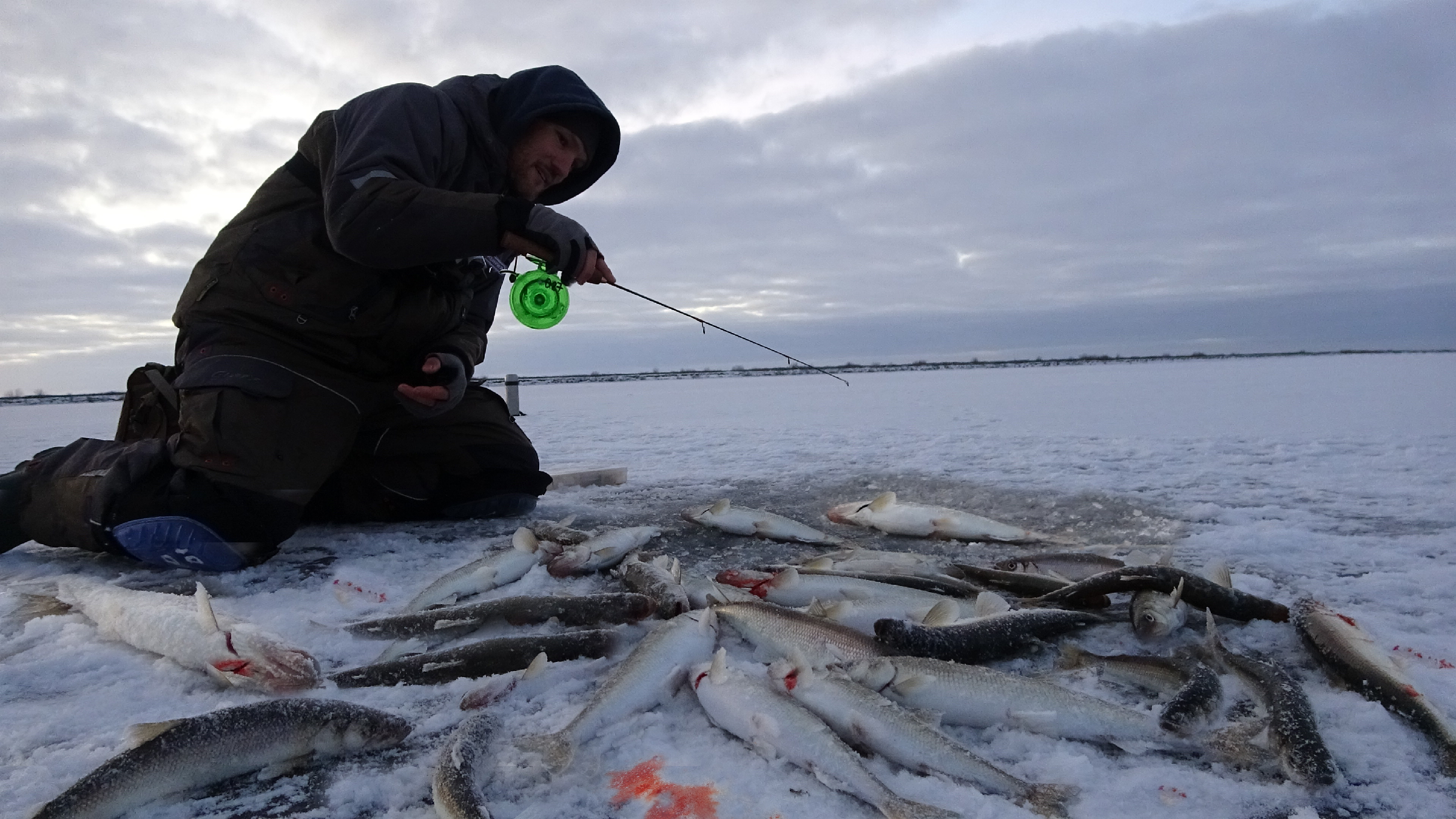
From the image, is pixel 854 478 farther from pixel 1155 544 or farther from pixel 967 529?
pixel 1155 544

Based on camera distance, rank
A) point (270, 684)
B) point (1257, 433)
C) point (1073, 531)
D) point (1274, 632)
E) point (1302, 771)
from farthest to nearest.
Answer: point (1257, 433), point (1073, 531), point (1274, 632), point (270, 684), point (1302, 771)

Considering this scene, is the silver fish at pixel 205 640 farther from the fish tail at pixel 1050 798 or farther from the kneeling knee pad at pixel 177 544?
the fish tail at pixel 1050 798

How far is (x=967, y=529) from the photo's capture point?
3.78m

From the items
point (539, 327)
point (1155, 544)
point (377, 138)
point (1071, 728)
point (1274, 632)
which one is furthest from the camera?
point (539, 327)

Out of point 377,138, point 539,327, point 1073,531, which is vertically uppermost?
point 377,138

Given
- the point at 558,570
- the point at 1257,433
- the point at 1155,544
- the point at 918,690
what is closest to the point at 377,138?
the point at 558,570

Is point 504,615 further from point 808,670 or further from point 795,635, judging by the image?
point 808,670

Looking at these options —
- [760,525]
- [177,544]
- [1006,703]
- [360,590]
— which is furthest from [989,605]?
[177,544]

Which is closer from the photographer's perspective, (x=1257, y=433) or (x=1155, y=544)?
(x=1155, y=544)

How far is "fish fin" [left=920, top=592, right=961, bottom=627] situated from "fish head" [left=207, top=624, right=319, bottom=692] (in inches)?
68.3

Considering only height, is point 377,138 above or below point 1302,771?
above

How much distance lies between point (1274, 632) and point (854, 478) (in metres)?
3.31

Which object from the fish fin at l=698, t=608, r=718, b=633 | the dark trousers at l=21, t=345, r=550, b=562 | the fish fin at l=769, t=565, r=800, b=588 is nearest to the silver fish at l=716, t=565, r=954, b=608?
the fish fin at l=769, t=565, r=800, b=588

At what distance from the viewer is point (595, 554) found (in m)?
3.21
